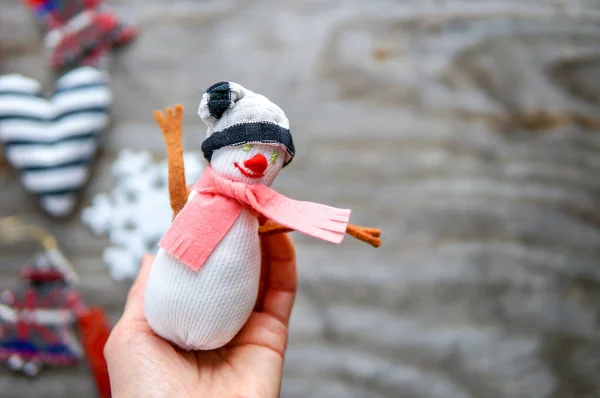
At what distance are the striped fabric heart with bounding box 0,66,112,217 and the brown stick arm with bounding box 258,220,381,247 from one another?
1.87ft

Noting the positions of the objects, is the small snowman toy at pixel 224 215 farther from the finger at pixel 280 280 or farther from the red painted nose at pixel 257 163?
the finger at pixel 280 280

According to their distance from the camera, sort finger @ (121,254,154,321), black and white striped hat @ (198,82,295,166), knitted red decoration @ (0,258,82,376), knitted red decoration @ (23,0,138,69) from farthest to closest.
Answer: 1. knitted red decoration @ (23,0,138,69)
2. knitted red decoration @ (0,258,82,376)
3. finger @ (121,254,154,321)
4. black and white striped hat @ (198,82,295,166)

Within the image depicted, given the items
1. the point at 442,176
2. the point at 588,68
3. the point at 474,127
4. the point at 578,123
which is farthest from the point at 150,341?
the point at 588,68

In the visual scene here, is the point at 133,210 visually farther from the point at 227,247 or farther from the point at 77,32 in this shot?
the point at 227,247

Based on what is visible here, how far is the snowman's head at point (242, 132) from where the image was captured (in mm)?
559

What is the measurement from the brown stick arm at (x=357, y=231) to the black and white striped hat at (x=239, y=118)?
0.32 ft

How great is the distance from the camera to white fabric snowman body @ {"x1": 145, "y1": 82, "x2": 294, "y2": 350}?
563 mm

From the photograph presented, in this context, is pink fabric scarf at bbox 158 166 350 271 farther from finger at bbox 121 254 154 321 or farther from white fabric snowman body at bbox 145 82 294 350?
finger at bbox 121 254 154 321

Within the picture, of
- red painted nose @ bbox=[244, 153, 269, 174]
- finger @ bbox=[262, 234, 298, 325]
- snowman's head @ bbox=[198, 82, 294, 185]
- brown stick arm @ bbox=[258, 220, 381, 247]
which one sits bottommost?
finger @ bbox=[262, 234, 298, 325]

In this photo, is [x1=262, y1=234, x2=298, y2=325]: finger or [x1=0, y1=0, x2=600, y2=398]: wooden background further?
[x1=0, y1=0, x2=600, y2=398]: wooden background

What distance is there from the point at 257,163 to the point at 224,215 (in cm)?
7

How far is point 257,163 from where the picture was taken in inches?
22.2

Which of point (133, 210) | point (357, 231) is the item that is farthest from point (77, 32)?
point (357, 231)

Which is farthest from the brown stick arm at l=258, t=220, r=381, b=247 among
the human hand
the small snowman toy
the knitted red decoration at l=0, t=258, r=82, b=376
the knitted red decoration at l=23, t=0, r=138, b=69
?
the knitted red decoration at l=23, t=0, r=138, b=69
